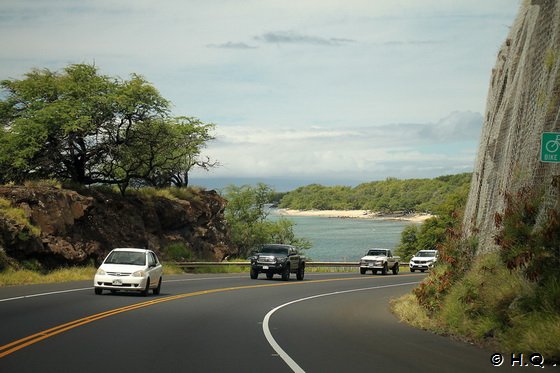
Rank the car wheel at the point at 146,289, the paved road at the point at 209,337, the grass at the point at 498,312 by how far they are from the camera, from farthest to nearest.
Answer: the car wheel at the point at 146,289 < the grass at the point at 498,312 < the paved road at the point at 209,337

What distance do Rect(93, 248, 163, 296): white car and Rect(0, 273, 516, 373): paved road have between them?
0.42 meters

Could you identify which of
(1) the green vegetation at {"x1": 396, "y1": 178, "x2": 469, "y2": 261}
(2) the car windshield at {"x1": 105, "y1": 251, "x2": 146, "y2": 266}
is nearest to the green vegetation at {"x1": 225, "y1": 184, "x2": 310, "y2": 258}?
(1) the green vegetation at {"x1": 396, "y1": 178, "x2": 469, "y2": 261}

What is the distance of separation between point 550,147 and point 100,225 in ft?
114

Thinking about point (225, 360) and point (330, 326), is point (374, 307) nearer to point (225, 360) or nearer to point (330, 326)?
point (330, 326)

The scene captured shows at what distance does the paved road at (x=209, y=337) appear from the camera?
461 inches

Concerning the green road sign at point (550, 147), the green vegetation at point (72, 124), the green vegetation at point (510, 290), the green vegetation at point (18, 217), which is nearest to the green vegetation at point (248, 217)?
the green vegetation at point (72, 124)

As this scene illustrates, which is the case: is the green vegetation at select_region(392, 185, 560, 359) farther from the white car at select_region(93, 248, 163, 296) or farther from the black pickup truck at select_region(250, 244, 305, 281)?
the black pickup truck at select_region(250, 244, 305, 281)

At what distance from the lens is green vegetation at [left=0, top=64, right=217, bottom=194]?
135 feet

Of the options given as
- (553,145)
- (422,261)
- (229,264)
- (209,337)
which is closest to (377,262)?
(422,261)

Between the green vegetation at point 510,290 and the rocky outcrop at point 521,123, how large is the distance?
55cm

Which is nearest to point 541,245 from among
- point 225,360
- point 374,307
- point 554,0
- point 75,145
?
point 225,360

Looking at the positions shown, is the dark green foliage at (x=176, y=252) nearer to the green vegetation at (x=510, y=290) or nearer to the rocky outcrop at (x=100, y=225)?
the rocky outcrop at (x=100, y=225)

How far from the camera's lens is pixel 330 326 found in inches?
742

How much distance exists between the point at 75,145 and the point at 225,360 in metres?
35.5
